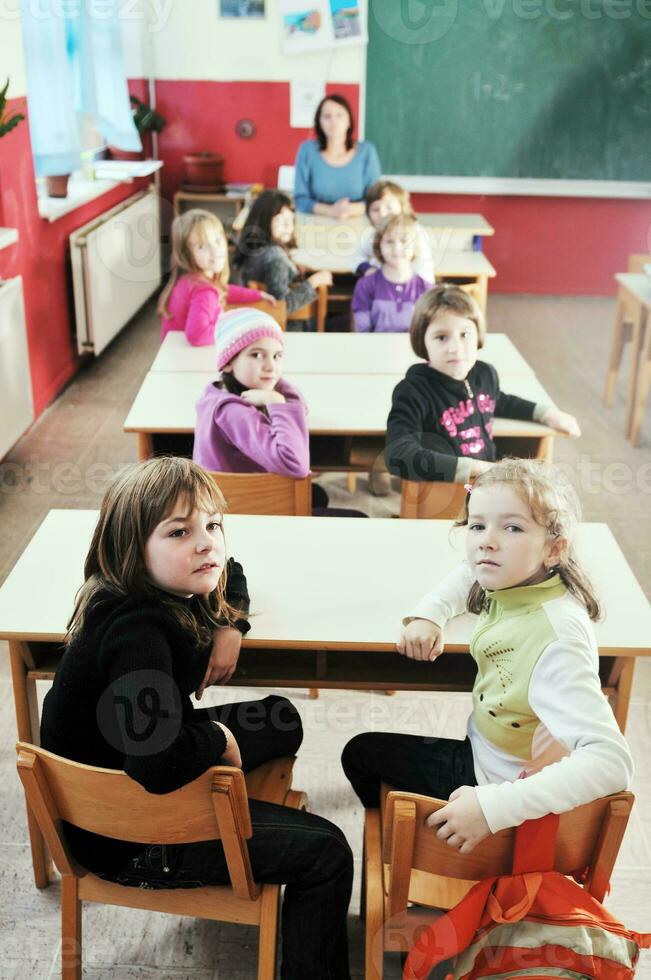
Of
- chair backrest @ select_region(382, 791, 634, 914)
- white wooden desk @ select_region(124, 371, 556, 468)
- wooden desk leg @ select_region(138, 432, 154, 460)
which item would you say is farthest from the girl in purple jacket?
chair backrest @ select_region(382, 791, 634, 914)

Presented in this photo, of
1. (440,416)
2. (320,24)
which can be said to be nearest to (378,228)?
(440,416)

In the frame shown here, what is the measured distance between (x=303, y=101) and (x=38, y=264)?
2757 millimetres

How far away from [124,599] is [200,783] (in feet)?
1.01

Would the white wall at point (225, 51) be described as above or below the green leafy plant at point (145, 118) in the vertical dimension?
above

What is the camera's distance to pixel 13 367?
3793mm

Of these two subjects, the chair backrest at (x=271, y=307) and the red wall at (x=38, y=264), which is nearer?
the chair backrest at (x=271, y=307)

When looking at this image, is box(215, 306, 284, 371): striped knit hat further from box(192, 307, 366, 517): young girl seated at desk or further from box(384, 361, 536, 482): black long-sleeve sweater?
box(384, 361, 536, 482): black long-sleeve sweater

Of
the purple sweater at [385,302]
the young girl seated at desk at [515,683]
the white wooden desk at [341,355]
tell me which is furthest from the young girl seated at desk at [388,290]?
the young girl seated at desk at [515,683]

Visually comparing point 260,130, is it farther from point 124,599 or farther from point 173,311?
point 124,599

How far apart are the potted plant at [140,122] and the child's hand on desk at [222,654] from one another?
5.15m

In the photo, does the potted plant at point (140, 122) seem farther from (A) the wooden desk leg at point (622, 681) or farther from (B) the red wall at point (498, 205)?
(A) the wooden desk leg at point (622, 681)

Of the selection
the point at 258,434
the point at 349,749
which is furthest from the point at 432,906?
the point at 258,434

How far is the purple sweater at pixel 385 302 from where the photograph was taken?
365 centimetres

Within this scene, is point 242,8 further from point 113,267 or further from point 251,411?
point 251,411
